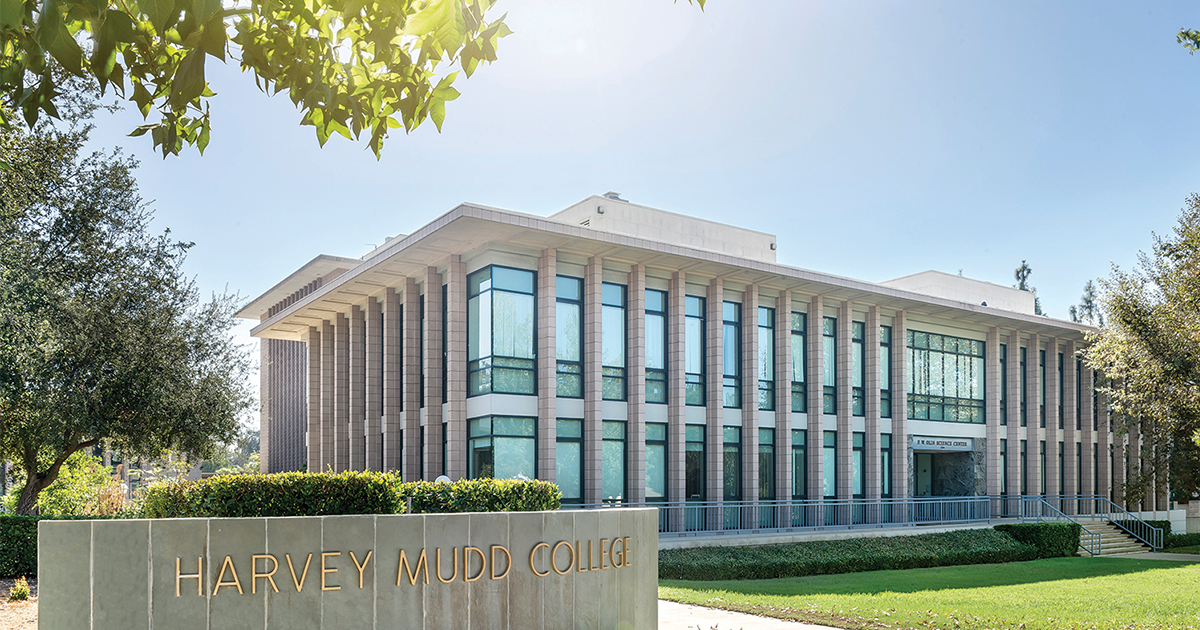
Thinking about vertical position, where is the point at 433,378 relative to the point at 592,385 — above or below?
above

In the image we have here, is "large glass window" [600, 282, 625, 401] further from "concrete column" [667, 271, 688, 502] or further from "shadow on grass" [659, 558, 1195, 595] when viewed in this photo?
"shadow on grass" [659, 558, 1195, 595]

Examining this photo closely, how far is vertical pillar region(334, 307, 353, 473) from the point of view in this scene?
3075cm

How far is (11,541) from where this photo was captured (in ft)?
55.3

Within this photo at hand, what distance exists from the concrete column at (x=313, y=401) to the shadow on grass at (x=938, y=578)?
56.3ft

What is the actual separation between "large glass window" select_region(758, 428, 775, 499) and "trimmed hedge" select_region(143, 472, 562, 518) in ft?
57.7

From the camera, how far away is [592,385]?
23734mm

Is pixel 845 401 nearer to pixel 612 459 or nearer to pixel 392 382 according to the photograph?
pixel 612 459

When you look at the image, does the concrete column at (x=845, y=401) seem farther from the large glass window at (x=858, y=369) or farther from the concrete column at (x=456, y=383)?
the concrete column at (x=456, y=383)

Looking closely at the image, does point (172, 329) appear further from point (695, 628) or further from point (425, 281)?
point (695, 628)

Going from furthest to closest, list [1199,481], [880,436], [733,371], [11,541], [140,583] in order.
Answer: [1199,481], [880,436], [733,371], [11,541], [140,583]

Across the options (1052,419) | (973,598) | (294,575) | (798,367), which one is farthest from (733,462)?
(294,575)

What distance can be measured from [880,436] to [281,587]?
991 inches

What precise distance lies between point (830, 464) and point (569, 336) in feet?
35.1

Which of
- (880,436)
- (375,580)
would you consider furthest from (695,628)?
(880,436)
